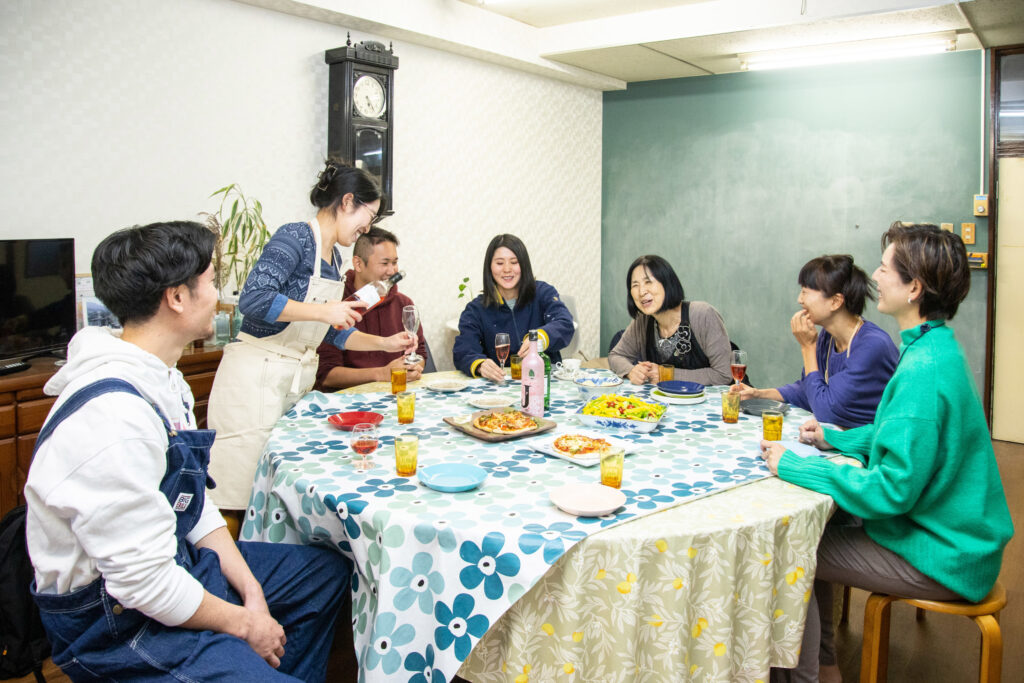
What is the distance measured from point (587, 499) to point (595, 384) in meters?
1.14

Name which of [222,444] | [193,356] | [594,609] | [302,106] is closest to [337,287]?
[222,444]

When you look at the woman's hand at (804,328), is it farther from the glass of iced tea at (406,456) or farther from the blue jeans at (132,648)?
the blue jeans at (132,648)

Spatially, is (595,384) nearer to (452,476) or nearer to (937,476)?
(452,476)

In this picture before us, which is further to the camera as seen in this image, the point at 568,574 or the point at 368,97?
the point at 368,97

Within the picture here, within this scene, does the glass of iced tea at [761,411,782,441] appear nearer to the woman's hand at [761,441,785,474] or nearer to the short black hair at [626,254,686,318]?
the woman's hand at [761,441,785,474]

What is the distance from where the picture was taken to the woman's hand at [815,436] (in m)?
2.16

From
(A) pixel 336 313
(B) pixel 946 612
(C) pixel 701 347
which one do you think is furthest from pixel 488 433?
(C) pixel 701 347

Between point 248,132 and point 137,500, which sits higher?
point 248,132

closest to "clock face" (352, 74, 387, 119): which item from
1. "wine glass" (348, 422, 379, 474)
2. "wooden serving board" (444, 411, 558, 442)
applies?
"wooden serving board" (444, 411, 558, 442)

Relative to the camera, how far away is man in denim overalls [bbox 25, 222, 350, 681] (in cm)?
130

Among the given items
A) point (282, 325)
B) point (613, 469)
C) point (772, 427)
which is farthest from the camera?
point (282, 325)

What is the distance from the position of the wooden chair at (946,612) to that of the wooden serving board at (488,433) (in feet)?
3.21

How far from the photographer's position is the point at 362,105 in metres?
4.09

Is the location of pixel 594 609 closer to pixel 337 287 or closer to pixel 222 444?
pixel 222 444
